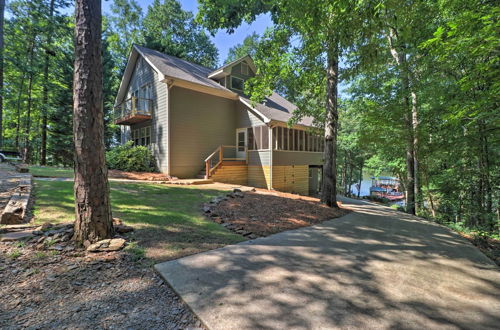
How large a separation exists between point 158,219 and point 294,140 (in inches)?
438

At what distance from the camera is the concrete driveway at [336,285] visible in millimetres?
2002

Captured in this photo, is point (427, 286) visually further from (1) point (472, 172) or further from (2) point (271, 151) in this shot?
(2) point (271, 151)

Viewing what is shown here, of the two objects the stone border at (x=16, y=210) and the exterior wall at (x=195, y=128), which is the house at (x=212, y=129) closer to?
the exterior wall at (x=195, y=128)

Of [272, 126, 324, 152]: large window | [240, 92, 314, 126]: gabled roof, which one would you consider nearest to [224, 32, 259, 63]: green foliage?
[240, 92, 314, 126]: gabled roof

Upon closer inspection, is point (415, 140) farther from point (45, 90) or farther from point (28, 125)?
point (28, 125)

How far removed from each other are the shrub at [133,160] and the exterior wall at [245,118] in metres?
5.86

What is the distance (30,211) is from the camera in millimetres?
4152

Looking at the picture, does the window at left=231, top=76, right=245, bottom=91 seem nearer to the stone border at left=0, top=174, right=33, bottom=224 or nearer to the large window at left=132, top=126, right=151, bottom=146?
the large window at left=132, top=126, right=151, bottom=146

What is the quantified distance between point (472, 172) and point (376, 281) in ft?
19.5

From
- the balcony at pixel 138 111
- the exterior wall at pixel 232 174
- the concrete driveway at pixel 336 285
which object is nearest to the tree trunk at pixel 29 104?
the balcony at pixel 138 111

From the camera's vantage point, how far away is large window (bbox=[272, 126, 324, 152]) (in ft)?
42.0

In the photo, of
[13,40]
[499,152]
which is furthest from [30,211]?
[13,40]

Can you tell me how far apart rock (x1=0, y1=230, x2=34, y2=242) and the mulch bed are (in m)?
3.05

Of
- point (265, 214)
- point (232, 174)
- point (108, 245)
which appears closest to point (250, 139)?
point (232, 174)
